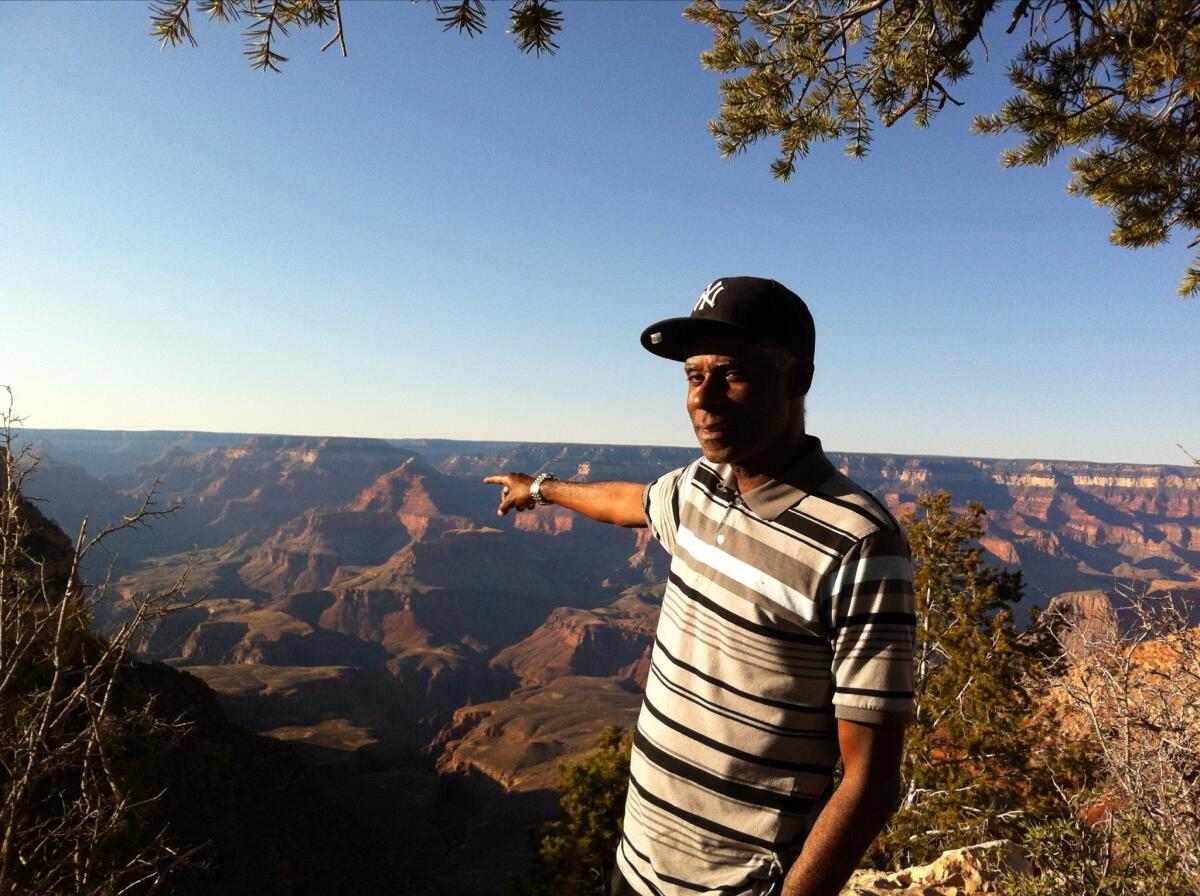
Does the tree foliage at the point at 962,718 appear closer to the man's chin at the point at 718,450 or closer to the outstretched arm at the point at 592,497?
the outstretched arm at the point at 592,497

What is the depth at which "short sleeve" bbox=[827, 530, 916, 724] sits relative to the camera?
116cm

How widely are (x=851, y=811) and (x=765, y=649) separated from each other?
32 centimetres

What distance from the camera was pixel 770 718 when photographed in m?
1.33

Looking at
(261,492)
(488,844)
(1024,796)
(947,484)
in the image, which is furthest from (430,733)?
(947,484)

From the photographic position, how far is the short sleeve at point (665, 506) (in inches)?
72.6

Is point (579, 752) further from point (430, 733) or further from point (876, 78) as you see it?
point (876, 78)

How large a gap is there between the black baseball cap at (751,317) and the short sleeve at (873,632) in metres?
0.51

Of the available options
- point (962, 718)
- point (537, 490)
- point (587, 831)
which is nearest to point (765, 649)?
point (537, 490)

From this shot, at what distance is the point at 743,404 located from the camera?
1.49 metres

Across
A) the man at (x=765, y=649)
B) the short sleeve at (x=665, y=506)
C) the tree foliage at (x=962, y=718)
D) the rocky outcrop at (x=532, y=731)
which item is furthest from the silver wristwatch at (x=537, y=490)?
the rocky outcrop at (x=532, y=731)

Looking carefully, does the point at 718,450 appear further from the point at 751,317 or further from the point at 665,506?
the point at 665,506

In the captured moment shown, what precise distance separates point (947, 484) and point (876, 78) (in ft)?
602

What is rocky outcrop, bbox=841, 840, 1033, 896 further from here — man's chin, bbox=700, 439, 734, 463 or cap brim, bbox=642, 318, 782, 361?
cap brim, bbox=642, 318, 782, 361

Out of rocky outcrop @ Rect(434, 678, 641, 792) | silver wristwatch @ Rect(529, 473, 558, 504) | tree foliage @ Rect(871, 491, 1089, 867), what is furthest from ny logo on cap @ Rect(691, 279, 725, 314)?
rocky outcrop @ Rect(434, 678, 641, 792)
